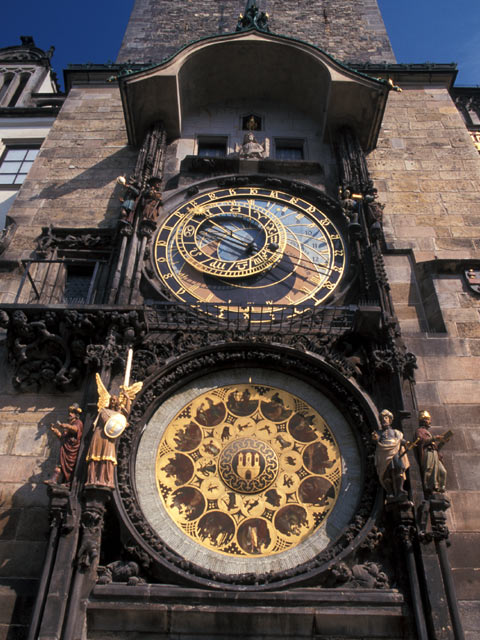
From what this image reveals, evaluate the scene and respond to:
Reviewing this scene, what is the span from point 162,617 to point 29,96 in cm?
1393

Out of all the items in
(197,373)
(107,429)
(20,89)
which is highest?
(20,89)

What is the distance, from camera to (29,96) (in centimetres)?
1595

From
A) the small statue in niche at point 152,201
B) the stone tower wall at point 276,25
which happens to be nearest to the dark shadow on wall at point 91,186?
the small statue in niche at point 152,201

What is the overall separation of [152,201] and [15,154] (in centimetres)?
563

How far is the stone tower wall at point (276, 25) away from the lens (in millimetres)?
15938

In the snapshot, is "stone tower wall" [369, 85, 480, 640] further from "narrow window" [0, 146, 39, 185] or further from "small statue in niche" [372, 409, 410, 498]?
"narrow window" [0, 146, 39, 185]

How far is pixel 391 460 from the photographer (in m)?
6.77

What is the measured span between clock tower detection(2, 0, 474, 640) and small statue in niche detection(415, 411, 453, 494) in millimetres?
47

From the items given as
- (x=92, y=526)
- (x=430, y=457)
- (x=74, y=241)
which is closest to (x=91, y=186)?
(x=74, y=241)

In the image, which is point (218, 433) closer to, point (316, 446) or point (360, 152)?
point (316, 446)

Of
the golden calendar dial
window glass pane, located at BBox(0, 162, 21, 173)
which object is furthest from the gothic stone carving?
window glass pane, located at BBox(0, 162, 21, 173)

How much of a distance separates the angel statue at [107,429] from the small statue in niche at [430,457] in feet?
11.0

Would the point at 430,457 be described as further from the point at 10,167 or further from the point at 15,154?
the point at 15,154

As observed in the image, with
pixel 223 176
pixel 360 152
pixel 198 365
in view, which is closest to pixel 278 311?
pixel 198 365
